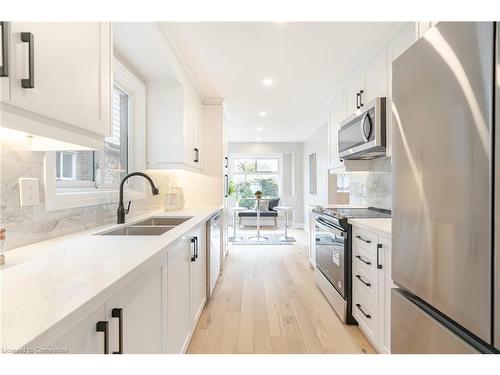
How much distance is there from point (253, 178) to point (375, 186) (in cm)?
507

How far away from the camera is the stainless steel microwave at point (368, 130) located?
2162mm

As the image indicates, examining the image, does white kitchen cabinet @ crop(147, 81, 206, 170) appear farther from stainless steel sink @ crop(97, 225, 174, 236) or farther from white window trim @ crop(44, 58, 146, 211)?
stainless steel sink @ crop(97, 225, 174, 236)

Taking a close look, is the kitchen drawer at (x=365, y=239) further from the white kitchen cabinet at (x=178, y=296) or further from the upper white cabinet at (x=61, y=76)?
the upper white cabinet at (x=61, y=76)

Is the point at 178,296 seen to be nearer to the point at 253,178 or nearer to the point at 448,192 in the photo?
the point at 448,192

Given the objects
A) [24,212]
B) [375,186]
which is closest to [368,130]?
[375,186]

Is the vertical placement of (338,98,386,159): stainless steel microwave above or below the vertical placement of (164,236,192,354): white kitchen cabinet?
above

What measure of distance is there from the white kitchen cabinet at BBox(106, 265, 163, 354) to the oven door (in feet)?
5.19

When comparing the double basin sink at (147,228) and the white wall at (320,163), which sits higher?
the white wall at (320,163)

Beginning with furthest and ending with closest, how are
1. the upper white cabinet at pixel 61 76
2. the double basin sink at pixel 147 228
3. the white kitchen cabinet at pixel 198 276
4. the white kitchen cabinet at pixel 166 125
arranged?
the white kitchen cabinet at pixel 166 125, the white kitchen cabinet at pixel 198 276, the double basin sink at pixel 147 228, the upper white cabinet at pixel 61 76

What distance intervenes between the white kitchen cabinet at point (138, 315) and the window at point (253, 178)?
670cm

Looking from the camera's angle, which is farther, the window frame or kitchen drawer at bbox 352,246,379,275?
the window frame

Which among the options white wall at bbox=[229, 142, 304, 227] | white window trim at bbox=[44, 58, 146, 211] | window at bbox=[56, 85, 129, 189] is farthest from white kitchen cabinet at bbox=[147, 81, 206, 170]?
white wall at bbox=[229, 142, 304, 227]

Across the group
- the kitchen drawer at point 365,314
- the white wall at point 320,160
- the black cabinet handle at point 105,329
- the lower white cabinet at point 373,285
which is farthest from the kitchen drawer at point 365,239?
the white wall at point 320,160

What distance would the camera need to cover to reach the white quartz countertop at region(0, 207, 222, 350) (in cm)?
52
